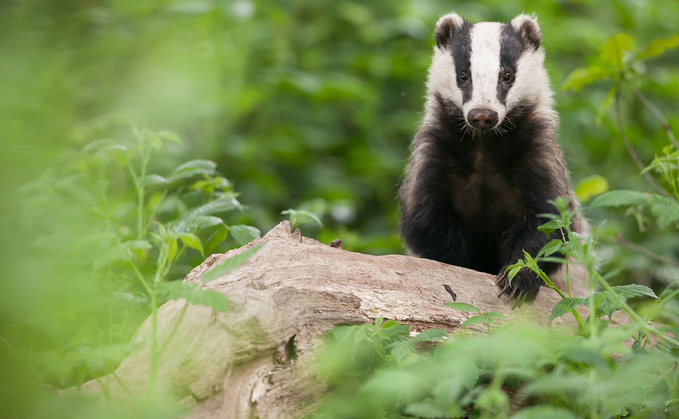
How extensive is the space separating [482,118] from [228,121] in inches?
131

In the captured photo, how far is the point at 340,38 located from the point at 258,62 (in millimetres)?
1259

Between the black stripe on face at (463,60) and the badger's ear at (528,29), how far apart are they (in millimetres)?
284

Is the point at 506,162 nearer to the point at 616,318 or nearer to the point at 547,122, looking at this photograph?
the point at 547,122

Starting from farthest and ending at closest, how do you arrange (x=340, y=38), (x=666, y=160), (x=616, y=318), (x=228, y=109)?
(x=340, y=38) → (x=228, y=109) → (x=616, y=318) → (x=666, y=160)

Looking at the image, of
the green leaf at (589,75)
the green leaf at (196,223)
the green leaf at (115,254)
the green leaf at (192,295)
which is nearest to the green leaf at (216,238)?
the green leaf at (196,223)

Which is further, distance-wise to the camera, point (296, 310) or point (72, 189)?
point (72, 189)

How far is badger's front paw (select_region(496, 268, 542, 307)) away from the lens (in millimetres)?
3137

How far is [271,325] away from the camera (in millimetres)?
2291

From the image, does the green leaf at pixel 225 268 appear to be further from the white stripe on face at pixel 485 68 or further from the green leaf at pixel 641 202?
the white stripe on face at pixel 485 68

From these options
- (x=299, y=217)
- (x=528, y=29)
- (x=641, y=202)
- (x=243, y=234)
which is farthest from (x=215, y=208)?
(x=528, y=29)

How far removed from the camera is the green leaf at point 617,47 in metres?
3.93

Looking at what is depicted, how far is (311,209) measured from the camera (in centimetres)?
385

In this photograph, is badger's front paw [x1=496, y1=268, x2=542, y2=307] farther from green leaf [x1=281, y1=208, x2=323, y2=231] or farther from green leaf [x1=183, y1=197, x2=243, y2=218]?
green leaf [x1=183, y1=197, x2=243, y2=218]

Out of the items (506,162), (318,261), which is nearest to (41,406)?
(318,261)
